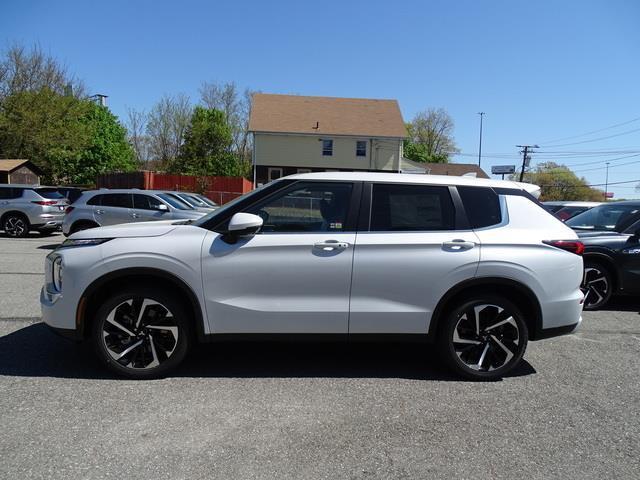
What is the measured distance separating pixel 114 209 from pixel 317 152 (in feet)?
89.4

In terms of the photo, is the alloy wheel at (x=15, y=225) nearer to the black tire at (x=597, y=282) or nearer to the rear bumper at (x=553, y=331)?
the black tire at (x=597, y=282)

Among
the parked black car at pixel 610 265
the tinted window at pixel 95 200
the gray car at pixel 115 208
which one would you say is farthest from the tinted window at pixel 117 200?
the parked black car at pixel 610 265

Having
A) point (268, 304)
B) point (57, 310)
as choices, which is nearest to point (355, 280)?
point (268, 304)

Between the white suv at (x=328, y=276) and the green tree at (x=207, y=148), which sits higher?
the green tree at (x=207, y=148)

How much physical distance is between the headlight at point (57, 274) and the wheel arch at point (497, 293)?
3.16 m

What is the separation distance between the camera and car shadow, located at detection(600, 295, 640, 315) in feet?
25.4

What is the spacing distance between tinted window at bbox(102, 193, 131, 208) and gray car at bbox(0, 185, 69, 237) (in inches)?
152

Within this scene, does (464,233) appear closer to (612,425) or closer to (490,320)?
(490,320)

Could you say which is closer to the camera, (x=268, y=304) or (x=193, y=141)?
(x=268, y=304)

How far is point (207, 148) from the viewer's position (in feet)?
151

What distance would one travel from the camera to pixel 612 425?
12.4ft

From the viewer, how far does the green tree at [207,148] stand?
149ft

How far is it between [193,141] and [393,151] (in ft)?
60.2

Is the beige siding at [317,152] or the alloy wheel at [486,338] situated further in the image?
the beige siding at [317,152]
